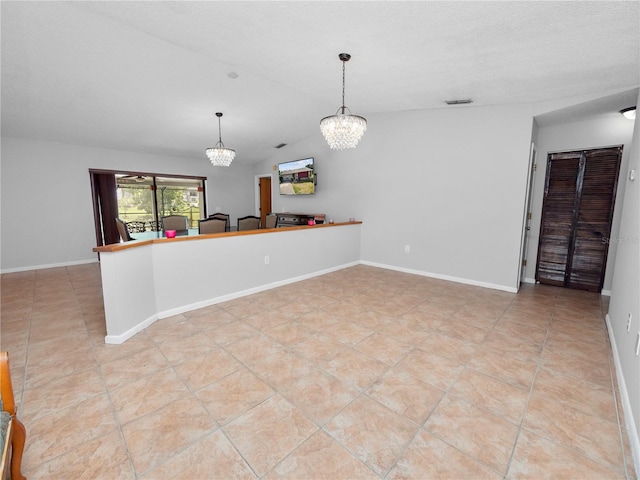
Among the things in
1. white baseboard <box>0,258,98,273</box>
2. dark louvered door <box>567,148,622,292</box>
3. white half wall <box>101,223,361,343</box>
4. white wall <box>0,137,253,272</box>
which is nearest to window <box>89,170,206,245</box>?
white wall <box>0,137,253,272</box>

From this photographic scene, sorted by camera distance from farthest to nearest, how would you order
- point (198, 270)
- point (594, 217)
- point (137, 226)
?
point (137, 226) < point (594, 217) < point (198, 270)

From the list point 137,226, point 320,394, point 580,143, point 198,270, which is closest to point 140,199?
point 137,226

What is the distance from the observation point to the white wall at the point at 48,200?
4.77 m

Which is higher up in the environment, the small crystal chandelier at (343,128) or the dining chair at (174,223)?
the small crystal chandelier at (343,128)

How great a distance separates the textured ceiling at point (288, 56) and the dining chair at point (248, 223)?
5.70 ft

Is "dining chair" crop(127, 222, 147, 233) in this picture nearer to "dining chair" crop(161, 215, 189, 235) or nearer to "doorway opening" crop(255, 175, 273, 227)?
"doorway opening" crop(255, 175, 273, 227)

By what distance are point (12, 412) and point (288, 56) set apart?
3214 mm

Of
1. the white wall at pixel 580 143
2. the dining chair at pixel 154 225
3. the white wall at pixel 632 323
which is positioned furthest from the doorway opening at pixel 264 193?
the white wall at pixel 632 323

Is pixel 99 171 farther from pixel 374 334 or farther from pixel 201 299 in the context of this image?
pixel 374 334

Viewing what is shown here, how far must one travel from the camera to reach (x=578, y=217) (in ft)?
13.0

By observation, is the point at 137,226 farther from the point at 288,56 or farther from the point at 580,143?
the point at 580,143

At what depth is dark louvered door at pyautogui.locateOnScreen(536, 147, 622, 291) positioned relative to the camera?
3750 millimetres

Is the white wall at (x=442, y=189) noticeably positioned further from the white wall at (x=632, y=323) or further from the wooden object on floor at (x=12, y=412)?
the wooden object on floor at (x=12, y=412)

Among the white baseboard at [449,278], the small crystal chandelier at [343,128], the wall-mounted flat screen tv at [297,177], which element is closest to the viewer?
the small crystal chandelier at [343,128]
